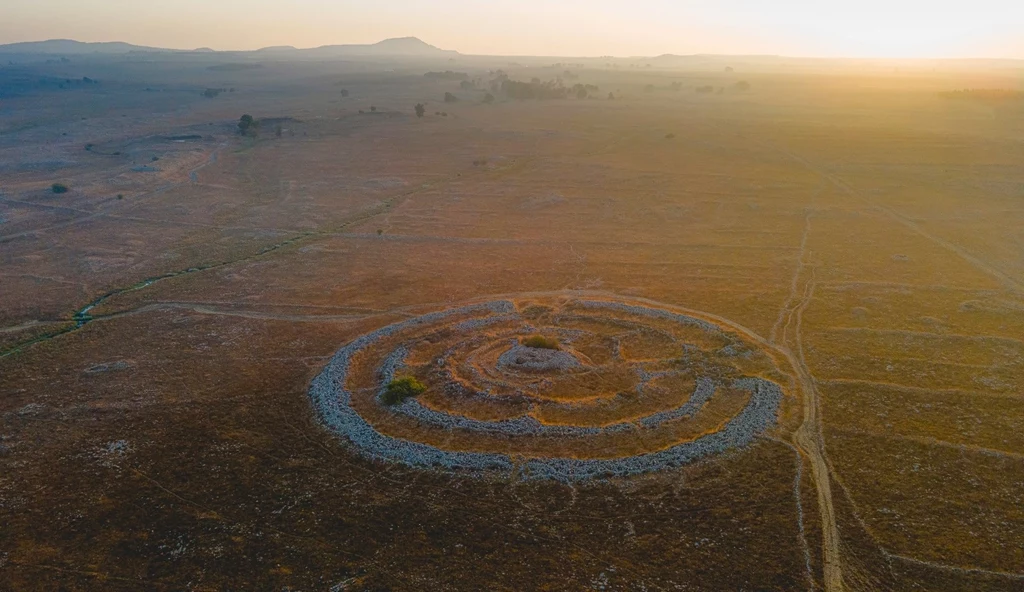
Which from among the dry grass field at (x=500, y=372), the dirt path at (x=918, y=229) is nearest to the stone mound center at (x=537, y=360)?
the dry grass field at (x=500, y=372)

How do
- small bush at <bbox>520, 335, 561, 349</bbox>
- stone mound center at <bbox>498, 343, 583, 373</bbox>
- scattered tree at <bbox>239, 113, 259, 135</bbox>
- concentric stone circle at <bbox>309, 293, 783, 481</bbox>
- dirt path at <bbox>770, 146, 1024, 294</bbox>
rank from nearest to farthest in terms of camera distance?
concentric stone circle at <bbox>309, 293, 783, 481</bbox>, stone mound center at <bbox>498, 343, 583, 373</bbox>, small bush at <bbox>520, 335, 561, 349</bbox>, dirt path at <bbox>770, 146, 1024, 294</bbox>, scattered tree at <bbox>239, 113, 259, 135</bbox>

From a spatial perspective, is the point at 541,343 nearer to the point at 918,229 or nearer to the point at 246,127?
the point at 918,229

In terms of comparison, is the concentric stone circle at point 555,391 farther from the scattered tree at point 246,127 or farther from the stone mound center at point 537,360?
the scattered tree at point 246,127

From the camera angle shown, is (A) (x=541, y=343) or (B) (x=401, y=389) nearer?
(B) (x=401, y=389)

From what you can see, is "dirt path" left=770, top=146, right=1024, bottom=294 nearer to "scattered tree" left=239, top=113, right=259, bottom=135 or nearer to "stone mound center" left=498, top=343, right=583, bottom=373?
"stone mound center" left=498, top=343, right=583, bottom=373

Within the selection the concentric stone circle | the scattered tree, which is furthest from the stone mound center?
the scattered tree

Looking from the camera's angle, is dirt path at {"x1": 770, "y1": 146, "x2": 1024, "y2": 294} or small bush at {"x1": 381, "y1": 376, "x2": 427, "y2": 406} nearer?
small bush at {"x1": 381, "y1": 376, "x2": 427, "y2": 406}

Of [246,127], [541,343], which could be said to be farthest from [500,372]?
[246,127]
